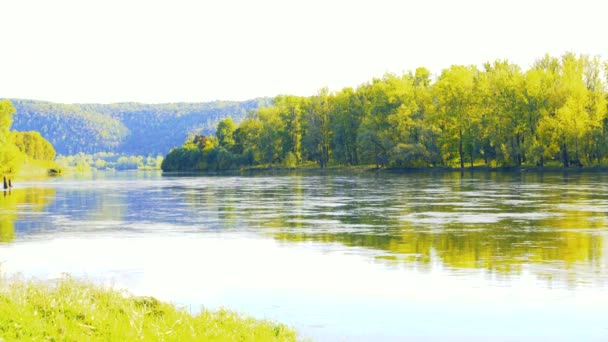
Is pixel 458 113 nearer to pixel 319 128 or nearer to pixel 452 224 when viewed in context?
pixel 319 128

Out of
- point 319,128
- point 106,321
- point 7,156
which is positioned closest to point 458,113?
point 319,128

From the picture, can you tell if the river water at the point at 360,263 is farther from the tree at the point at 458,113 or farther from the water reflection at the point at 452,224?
the tree at the point at 458,113

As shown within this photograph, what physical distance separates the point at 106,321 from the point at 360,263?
Answer: 12.0m

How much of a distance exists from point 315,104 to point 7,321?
14450cm

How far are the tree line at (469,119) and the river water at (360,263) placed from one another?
210 ft

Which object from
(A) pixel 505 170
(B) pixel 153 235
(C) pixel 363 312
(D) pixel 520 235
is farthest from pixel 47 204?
(A) pixel 505 170

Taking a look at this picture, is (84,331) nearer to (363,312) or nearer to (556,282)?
(363,312)

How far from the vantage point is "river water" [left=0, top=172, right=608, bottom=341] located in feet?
50.2

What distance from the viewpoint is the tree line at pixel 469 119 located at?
105562mm

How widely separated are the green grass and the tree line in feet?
315

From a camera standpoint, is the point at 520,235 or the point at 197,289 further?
the point at 520,235

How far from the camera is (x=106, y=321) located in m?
11.7

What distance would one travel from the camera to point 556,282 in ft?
61.8

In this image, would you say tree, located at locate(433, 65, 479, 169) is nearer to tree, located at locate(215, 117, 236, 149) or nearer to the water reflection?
the water reflection
